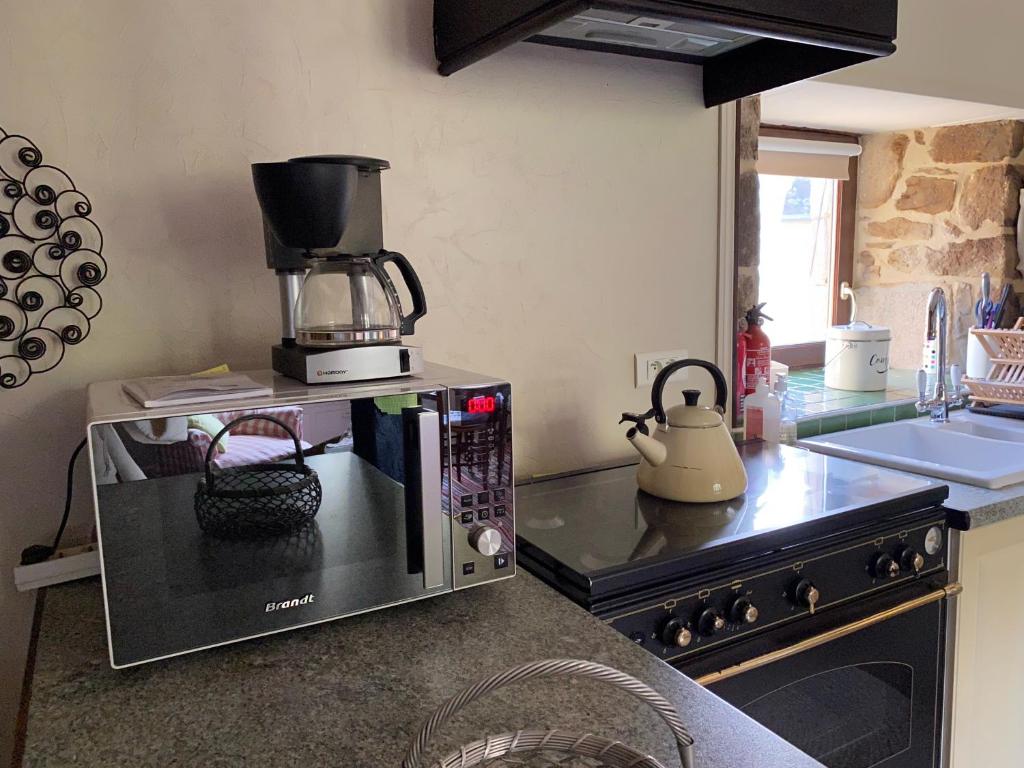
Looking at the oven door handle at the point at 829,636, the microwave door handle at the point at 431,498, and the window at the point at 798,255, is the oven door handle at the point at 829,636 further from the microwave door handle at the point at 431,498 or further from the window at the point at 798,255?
the window at the point at 798,255

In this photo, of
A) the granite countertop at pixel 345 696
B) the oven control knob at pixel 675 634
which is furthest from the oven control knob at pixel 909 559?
the granite countertop at pixel 345 696

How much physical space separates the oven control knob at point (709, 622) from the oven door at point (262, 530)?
0.40 meters

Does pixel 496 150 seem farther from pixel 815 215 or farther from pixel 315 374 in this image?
pixel 815 215

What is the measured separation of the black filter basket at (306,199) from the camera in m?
1.04

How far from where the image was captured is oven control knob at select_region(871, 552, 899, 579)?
1.38m

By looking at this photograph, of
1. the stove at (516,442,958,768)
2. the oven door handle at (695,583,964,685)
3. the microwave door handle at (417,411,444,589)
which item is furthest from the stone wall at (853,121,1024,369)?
the microwave door handle at (417,411,444,589)

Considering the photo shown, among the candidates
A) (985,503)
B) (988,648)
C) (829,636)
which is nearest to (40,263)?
(829,636)

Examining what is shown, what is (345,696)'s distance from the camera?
0.85 m

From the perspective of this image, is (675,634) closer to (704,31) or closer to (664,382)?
(664,382)

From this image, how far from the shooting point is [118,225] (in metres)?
1.22

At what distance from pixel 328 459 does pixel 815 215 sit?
7.34 feet

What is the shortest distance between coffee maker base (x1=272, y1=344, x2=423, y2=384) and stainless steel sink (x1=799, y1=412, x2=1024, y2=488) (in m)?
1.25

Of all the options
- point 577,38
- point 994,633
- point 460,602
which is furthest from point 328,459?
point 994,633

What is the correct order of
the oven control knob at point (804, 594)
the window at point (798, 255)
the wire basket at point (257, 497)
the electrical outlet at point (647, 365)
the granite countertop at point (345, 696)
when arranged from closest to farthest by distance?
the granite countertop at point (345, 696) < the wire basket at point (257, 497) < the oven control knob at point (804, 594) < the electrical outlet at point (647, 365) < the window at point (798, 255)
